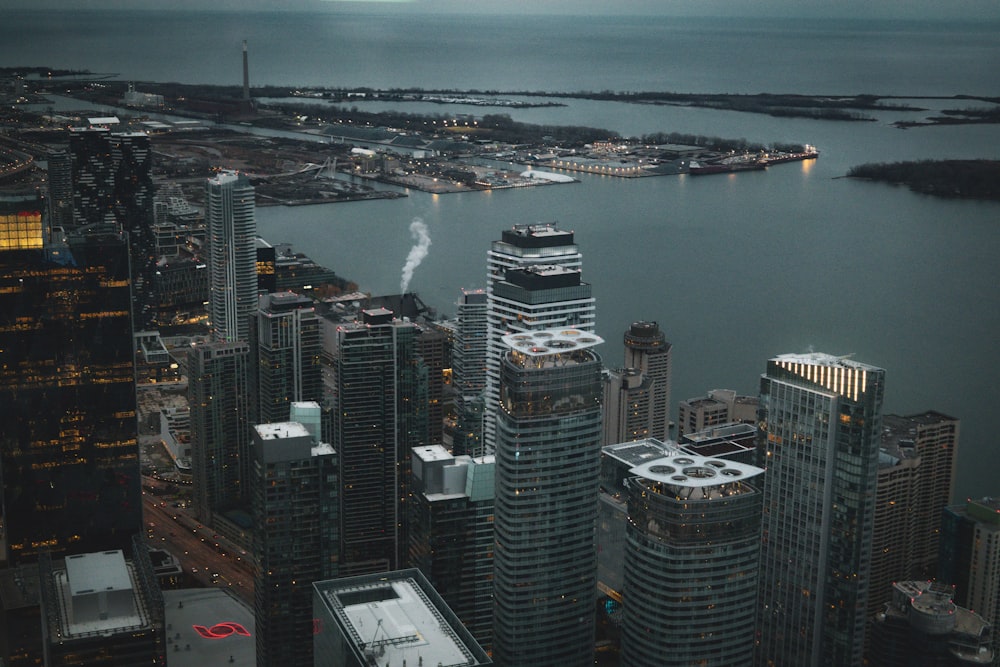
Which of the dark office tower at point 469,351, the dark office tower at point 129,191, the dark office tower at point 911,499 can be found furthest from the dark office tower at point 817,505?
the dark office tower at point 129,191

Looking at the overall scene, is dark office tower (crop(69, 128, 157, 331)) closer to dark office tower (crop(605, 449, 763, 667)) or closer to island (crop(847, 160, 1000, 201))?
island (crop(847, 160, 1000, 201))

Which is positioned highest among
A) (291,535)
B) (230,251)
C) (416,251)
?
(416,251)

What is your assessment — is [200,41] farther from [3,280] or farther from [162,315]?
[3,280]

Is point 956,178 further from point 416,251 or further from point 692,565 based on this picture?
point 692,565

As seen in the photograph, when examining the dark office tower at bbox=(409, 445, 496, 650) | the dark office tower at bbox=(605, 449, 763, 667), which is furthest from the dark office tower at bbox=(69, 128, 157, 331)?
the dark office tower at bbox=(605, 449, 763, 667)

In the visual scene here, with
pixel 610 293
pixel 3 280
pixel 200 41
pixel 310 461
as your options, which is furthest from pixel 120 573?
pixel 200 41

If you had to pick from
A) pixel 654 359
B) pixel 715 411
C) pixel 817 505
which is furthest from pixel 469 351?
pixel 817 505

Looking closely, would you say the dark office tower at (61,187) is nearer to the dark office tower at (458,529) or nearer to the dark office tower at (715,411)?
the dark office tower at (458,529)
